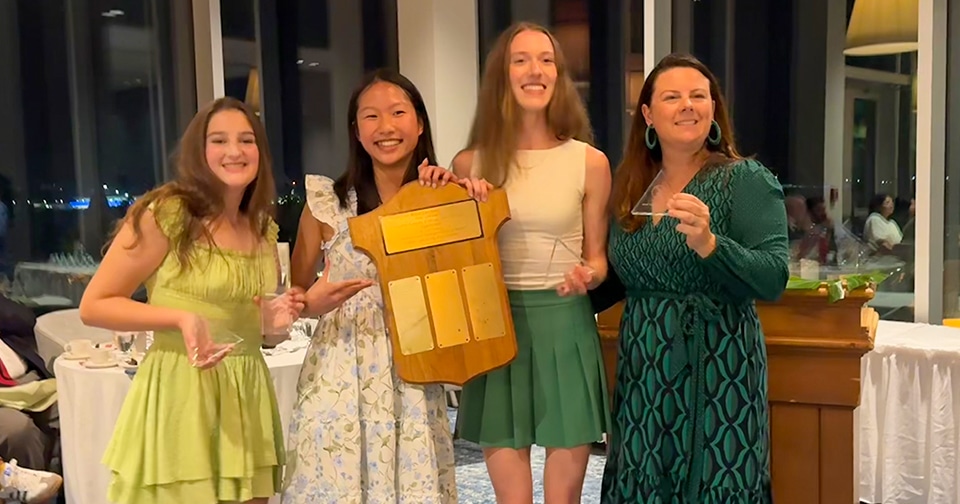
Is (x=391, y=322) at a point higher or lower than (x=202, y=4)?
lower

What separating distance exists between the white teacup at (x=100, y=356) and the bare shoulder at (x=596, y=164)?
2128 millimetres

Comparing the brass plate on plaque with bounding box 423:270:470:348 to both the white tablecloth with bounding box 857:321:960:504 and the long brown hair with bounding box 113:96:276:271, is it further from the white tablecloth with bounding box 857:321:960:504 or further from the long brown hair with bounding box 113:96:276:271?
the white tablecloth with bounding box 857:321:960:504

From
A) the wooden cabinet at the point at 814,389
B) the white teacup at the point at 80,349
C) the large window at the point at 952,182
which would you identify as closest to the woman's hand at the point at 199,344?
the wooden cabinet at the point at 814,389

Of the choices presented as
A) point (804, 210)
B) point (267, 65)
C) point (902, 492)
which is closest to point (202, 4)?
point (267, 65)

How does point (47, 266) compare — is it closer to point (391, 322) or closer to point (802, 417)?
point (391, 322)

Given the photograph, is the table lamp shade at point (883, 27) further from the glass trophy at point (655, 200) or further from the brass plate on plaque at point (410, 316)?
the brass plate on plaque at point (410, 316)

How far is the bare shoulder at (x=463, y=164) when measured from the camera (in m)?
2.03

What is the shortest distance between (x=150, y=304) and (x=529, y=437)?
0.86m

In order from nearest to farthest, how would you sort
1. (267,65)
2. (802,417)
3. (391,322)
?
(391,322), (802,417), (267,65)

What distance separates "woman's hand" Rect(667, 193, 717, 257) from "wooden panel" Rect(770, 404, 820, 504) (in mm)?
552

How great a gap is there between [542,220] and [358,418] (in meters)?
0.59

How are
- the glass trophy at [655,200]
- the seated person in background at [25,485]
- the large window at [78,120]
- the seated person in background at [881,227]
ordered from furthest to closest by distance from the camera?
the large window at [78,120] < the seated person in background at [881,227] < the seated person in background at [25,485] < the glass trophy at [655,200]

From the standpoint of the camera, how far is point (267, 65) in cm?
611

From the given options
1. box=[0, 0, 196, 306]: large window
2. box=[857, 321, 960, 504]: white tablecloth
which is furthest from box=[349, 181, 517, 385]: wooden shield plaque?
box=[0, 0, 196, 306]: large window
